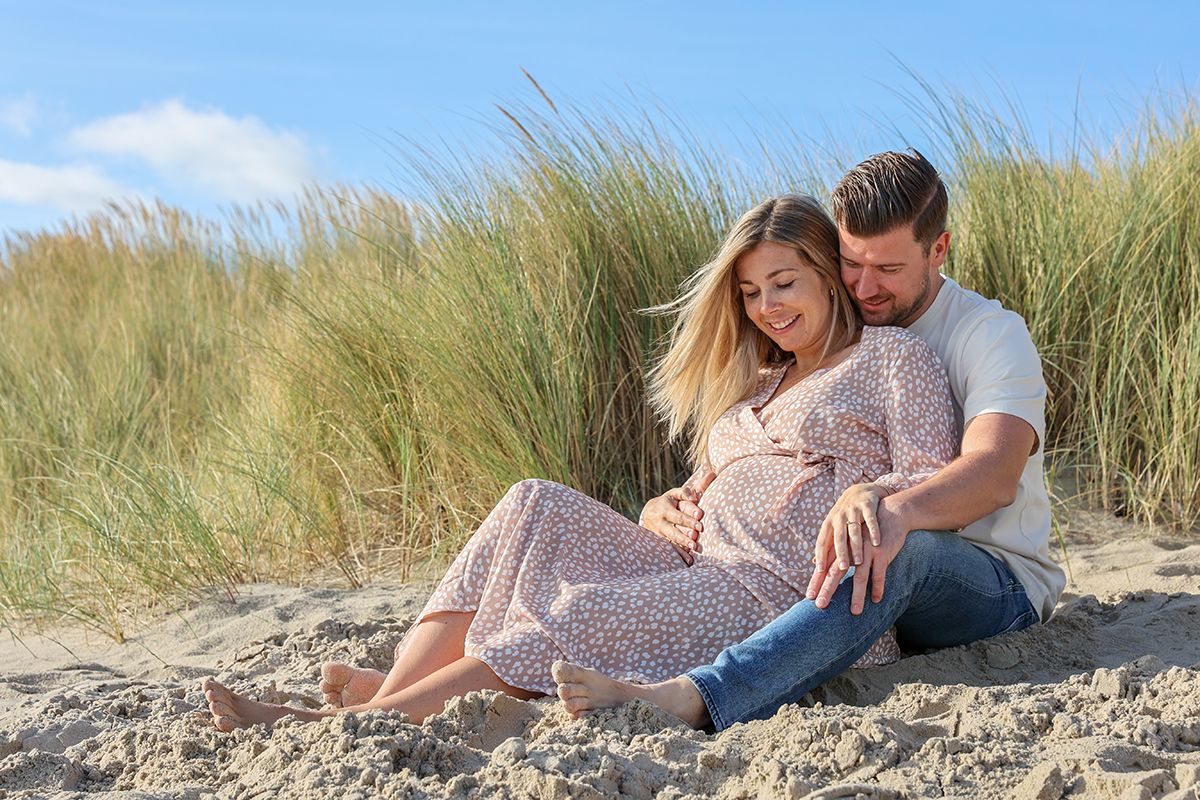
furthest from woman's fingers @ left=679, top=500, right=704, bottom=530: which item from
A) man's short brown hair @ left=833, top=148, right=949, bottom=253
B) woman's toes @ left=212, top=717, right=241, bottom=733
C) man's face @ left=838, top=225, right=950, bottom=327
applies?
woman's toes @ left=212, top=717, right=241, bottom=733

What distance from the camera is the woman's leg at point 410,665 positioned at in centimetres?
262

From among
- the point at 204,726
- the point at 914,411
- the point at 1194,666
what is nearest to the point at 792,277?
the point at 914,411

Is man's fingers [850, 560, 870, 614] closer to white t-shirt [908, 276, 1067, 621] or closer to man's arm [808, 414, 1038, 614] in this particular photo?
man's arm [808, 414, 1038, 614]

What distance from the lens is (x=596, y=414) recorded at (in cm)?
443

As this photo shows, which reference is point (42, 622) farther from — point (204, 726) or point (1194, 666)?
point (1194, 666)

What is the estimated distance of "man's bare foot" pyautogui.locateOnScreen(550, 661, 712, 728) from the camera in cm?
230

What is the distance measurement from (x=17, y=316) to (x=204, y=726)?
7802mm

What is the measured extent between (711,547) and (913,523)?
536 mm

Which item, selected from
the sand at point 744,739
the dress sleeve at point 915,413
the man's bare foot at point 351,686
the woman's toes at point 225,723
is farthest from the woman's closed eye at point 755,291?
the woman's toes at point 225,723

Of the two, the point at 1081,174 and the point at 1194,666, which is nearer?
the point at 1194,666

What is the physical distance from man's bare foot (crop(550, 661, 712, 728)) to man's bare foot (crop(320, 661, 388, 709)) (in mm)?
592

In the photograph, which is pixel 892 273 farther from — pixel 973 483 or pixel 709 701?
pixel 709 701

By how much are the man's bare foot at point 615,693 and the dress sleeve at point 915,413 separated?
640 millimetres

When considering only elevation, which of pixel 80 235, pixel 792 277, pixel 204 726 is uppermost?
pixel 80 235
